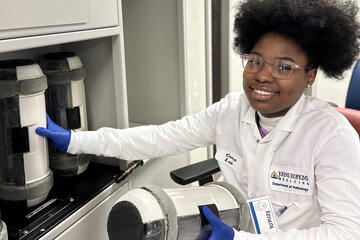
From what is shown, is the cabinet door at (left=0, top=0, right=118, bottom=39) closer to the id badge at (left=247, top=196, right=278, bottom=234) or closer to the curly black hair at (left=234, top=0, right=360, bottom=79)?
the curly black hair at (left=234, top=0, right=360, bottom=79)

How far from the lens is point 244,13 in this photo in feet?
3.76

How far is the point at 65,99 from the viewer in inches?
44.3

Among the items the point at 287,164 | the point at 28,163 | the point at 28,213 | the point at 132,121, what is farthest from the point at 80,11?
the point at 132,121

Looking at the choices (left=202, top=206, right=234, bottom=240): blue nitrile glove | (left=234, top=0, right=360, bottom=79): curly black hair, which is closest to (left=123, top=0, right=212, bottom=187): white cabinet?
(left=234, top=0, right=360, bottom=79): curly black hair

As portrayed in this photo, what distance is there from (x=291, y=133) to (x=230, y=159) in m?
0.22

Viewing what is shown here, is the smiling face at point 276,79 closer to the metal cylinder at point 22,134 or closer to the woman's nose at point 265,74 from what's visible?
the woman's nose at point 265,74

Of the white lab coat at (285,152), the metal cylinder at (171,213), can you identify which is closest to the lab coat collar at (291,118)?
the white lab coat at (285,152)

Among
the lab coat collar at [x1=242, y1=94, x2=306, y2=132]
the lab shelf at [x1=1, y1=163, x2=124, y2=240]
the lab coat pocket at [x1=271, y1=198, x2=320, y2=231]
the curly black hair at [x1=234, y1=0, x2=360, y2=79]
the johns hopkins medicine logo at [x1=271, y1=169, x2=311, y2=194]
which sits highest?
the curly black hair at [x1=234, y1=0, x2=360, y2=79]

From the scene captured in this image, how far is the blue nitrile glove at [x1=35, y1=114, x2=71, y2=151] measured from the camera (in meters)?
1.04

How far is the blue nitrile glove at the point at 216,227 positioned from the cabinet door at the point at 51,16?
0.56 meters

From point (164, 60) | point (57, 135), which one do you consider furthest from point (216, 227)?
point (164, 60)

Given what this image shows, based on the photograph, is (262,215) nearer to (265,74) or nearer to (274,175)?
(274,175)

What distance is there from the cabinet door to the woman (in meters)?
0.30

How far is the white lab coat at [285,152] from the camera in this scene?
91cm
